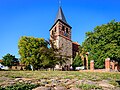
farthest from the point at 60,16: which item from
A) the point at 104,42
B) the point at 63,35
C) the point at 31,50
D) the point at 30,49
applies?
the point at 104,42

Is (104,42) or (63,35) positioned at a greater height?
(63,35)

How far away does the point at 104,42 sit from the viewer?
39.0m

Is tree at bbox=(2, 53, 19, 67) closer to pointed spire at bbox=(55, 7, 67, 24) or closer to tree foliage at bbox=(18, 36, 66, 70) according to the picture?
pointed spire at bbox=(55, 7, 67, 24)

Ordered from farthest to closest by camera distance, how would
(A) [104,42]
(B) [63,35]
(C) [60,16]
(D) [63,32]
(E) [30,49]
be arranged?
(D) [63,32], (B) [63,35], (C) [60,16], (E) [30,49], (A) [104,42]

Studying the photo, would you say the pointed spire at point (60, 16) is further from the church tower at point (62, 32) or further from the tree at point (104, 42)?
the tree at point (104, 42)

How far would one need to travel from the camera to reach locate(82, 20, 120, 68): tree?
37.6 m

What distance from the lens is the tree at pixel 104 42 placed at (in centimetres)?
3765

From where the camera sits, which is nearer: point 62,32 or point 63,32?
point 62,32

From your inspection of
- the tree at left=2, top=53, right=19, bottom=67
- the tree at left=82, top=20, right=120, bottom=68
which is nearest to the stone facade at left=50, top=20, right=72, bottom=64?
the tree at left=2, top=53, right=19, bottom=67

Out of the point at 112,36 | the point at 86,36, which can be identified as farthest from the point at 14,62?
the point at 112,36

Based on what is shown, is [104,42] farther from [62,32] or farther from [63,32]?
[63,32]

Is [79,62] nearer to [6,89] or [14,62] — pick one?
[14,62]

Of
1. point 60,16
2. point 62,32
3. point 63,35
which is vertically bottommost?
point 63,35

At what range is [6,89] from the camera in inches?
248
